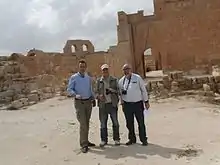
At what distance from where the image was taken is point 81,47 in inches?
1757

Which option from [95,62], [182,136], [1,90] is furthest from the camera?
[95,62]

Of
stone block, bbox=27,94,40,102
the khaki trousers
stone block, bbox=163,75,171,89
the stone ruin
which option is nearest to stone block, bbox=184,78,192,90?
the stone ruin

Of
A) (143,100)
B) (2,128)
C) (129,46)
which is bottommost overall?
(2,128)

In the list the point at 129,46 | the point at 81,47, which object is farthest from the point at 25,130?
the point at 81,47

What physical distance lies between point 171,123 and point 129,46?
691 inches

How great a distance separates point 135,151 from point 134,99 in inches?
42.2

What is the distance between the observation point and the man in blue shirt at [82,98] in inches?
311

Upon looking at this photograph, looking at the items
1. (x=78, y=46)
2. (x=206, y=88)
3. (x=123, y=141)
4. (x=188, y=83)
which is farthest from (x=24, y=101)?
(x=78, y=46)

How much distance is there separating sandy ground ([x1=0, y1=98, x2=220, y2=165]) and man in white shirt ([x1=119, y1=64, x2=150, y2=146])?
1.31 feet

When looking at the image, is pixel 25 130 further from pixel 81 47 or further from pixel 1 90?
pixel 81 47

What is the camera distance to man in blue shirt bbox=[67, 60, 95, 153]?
7.89 meters

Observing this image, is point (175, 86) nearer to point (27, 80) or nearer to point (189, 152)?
point (27, 80)

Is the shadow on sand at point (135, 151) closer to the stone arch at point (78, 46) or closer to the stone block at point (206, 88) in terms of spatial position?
the stone block at point (206, 88)

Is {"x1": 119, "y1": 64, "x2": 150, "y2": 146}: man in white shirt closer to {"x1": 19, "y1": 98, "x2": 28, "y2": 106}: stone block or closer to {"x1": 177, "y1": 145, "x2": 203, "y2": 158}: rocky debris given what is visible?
{"x1": 177, "y1": 145, "x2": 203, "y2": 158}: rocky debris
